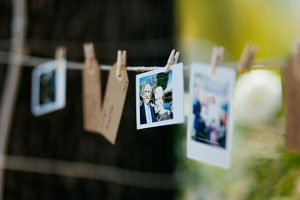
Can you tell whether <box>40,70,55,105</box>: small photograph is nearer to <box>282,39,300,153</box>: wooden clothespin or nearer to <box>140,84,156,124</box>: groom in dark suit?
<box>140,84,156,124</box>: groom in dark suit

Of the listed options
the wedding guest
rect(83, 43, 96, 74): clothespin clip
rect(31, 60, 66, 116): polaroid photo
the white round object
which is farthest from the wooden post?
the wedding guest

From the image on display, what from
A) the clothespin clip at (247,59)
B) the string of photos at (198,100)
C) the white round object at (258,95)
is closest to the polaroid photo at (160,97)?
the string of photos at (198,100)

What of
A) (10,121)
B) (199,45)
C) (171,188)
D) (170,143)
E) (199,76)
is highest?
(199,45)

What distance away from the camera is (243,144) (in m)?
1.19

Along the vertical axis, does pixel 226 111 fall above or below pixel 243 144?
above

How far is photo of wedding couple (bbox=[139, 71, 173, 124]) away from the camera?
498mm

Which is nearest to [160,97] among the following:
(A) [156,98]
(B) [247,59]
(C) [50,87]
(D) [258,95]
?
(A) [156,98]

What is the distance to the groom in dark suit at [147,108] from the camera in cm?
51

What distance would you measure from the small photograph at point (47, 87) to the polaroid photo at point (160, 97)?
0.34 metres

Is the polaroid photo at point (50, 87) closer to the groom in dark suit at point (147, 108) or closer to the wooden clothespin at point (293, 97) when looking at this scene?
the groom in dark suit at point (147, 108)

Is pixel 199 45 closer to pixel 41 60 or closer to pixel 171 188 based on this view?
pixel 171 188

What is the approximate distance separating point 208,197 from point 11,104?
0.74 meters

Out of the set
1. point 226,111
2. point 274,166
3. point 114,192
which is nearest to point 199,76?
point 226,111

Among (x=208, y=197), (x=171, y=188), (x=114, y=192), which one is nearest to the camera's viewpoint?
(x=208, y=197)
